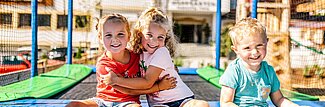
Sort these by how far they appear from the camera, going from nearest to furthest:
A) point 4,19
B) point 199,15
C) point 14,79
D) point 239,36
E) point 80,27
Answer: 1. point 239,36
2. point 14,79
3. point 4,19
4. point 80,27
5. point 199,15

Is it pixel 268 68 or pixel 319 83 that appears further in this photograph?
pixel 319 83

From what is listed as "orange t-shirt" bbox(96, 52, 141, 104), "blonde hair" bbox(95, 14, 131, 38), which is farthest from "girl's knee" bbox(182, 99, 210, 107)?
"blonde hair" bbox(95, 14, 131, 38)

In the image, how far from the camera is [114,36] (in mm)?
1268

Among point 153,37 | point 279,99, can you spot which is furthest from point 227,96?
Result: point 153,37

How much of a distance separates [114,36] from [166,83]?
0.23 m

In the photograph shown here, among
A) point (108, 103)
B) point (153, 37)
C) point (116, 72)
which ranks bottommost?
point (108, 103)

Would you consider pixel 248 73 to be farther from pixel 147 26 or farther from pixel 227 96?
pixel 147 26

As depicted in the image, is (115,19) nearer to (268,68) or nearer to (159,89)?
(159,89)

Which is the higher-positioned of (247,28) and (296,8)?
(296,8)

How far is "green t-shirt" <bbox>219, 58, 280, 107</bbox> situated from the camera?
1.19 meters

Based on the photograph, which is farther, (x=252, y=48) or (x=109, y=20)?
(x=109, y=20)

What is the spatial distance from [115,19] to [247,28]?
44cm

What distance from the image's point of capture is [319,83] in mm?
4391

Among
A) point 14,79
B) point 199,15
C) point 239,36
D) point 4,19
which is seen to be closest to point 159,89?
point 239,36
